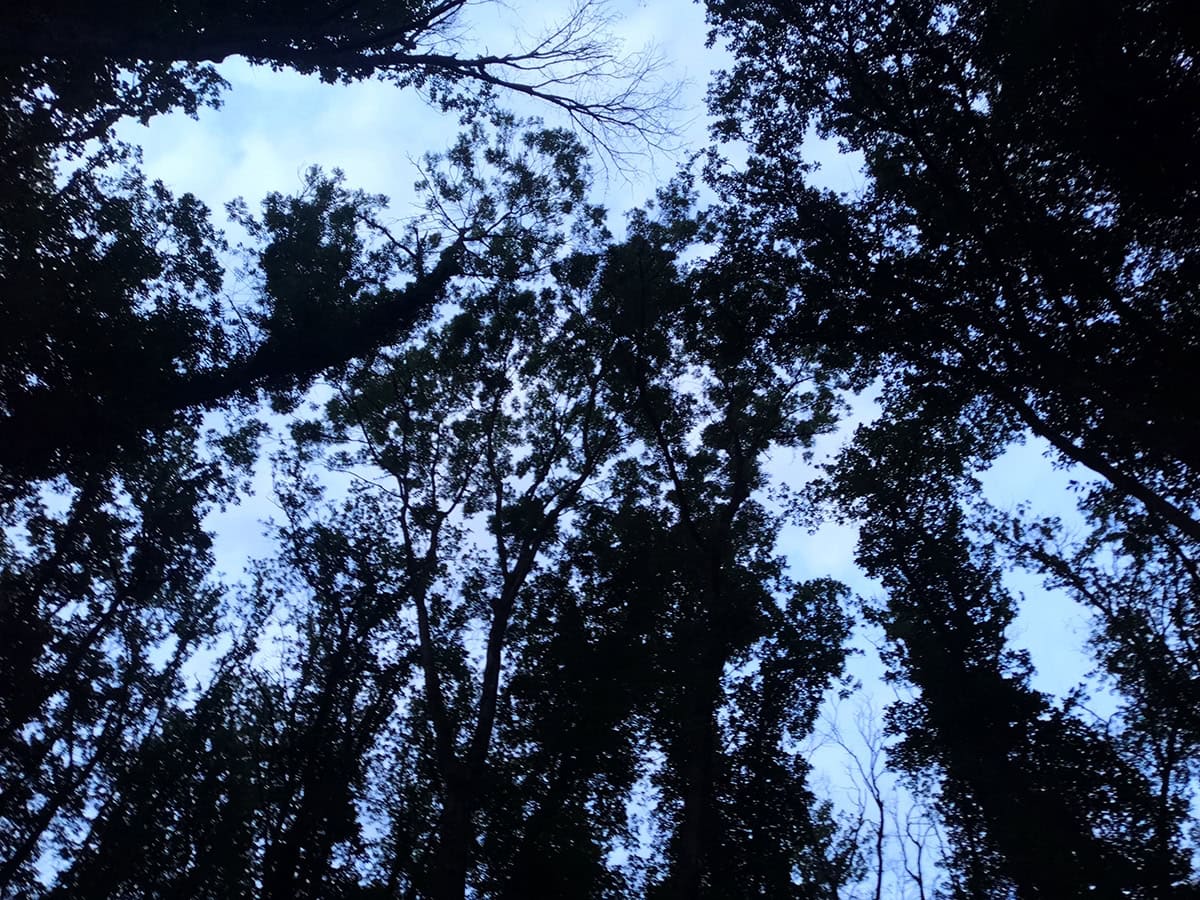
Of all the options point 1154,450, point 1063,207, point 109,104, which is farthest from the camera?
point 109,104

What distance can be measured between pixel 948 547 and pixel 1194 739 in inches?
224

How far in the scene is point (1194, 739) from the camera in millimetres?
13102

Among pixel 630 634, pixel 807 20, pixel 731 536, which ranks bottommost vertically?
pixel 630 634

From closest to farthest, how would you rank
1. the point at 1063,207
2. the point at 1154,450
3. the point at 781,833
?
the point at 1154,450, the point at 1063,207, the point at 781,833

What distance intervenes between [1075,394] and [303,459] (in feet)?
54.3

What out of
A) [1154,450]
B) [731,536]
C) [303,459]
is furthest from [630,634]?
[1154,450]

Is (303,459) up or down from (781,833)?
up

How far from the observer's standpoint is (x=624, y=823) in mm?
14812

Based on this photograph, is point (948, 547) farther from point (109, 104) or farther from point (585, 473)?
point (109, 104)

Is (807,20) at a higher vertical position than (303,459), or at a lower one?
higher

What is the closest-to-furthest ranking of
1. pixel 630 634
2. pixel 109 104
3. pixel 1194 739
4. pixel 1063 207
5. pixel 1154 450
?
pixel 1154 450
pixel 1063 207
pixel 109 104
pixel 1194 739
pixel 630 634

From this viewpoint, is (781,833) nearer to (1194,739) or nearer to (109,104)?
(1194,739)

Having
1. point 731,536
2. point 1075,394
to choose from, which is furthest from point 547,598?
point 1075,394

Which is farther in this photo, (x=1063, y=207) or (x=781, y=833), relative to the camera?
(x=781, y=833)
